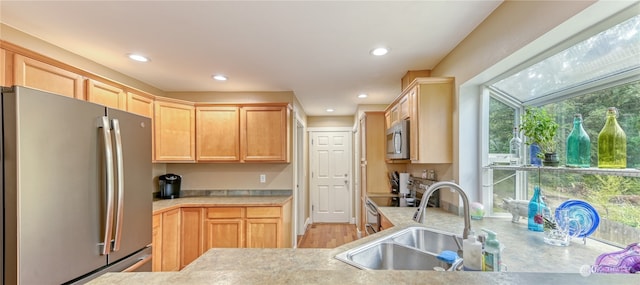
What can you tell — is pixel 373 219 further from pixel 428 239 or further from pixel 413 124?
pixel 428 239

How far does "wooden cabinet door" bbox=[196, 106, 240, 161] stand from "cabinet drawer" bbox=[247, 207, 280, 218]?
741 millimetres

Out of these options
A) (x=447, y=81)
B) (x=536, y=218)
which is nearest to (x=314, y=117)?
(x=447, y=81)

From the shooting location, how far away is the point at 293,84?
3340 mm

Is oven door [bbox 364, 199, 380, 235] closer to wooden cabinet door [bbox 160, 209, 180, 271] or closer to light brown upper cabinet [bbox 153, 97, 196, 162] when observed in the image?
wooden cabinet door [bbox 160, 209, 180, 271]

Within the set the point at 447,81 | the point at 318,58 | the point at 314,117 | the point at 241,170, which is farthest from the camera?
the point at 314,117

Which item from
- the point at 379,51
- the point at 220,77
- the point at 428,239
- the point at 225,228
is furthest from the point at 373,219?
the point at 220,77

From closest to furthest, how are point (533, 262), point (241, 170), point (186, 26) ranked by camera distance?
1. point (533, 262)
2. point (186, 26)
3. point (241, 170)

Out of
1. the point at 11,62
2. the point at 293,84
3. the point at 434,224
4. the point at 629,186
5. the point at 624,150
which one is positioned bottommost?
the point at 434,224

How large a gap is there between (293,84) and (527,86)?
2329 millimetres

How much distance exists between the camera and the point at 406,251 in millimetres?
1444

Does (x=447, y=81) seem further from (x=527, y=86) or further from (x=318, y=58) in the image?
(x=318, y=58)

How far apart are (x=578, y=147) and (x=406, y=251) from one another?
A: 106 cm

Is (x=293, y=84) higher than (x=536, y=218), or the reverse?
(x=293, y=84)

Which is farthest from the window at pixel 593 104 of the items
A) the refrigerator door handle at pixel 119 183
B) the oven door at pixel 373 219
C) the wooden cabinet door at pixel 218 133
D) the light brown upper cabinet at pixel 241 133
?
the wooden cabinet door at pixel 218 133
